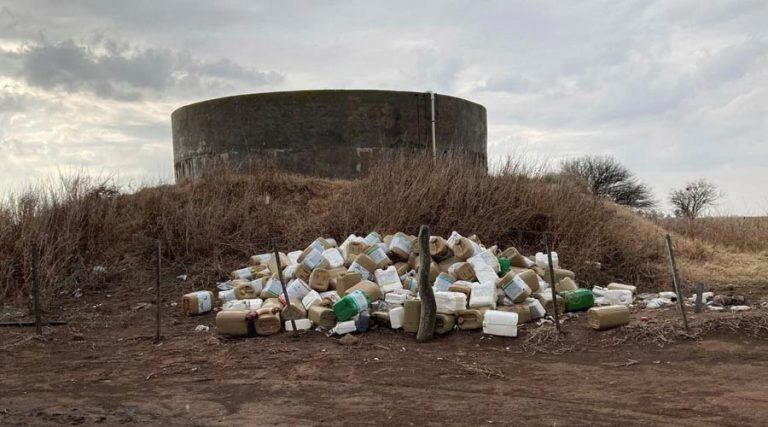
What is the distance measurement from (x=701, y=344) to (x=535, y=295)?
74.3 inches

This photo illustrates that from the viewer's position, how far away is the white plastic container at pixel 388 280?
7824 millimetres

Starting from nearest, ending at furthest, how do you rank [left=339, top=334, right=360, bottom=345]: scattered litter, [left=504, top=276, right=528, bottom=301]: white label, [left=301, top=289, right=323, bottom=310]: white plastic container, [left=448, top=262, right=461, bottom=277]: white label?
[left=339, top=334, right=360, bottom=345]: scattered litter → [left=504, top=276, right=528, bottom=301]: white label → [left=301, top=289, right=323, bottom=310]: white plastic container → [left=448, top=262, right=461, bottom=277]: white label

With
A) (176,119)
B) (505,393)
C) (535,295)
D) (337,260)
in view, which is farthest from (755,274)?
(176,119)

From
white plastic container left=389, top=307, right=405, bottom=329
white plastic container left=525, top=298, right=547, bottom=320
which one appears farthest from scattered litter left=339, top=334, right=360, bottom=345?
white plastic container left=525, top=298, right=547, bottom=320

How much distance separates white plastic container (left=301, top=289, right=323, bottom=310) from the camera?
761 cm

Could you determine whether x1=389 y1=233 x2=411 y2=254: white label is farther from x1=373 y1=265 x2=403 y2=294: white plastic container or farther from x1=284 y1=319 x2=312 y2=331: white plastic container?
x1=284 y1=319 x2=312 y2=331: white plastic container

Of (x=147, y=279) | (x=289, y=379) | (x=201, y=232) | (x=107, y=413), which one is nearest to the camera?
(x=107, y=413)

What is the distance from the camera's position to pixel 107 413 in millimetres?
4781

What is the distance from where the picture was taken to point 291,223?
38.7ft

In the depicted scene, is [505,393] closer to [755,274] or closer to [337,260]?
[337,260]

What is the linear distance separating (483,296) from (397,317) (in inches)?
36.5

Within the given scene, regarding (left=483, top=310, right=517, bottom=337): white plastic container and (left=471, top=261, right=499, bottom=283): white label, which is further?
(left=471, top=261, right=499, bottom=283): white label

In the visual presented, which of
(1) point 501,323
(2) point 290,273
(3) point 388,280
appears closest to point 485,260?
(3) point 388,280

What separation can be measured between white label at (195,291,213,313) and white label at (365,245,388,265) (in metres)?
2.05
